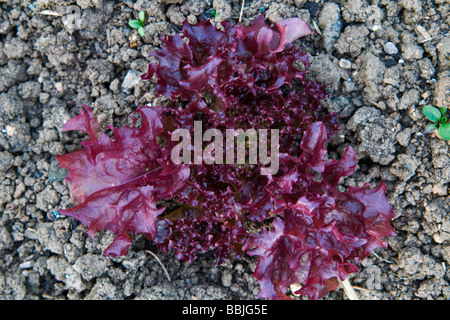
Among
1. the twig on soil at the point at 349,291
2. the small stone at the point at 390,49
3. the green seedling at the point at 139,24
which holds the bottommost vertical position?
the twig on soil at the point at 349,291

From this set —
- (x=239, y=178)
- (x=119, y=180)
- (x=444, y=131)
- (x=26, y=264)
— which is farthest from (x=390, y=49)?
(x=26, y=264)

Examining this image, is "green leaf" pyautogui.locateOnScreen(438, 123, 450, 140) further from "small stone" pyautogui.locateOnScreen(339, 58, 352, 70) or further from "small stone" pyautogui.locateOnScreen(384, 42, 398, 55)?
"small stone" pyautogui.locateOnScreen(339, 58, 352, 70)

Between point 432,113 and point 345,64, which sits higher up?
point 345,64

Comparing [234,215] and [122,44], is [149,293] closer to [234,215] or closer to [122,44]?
[234,215]

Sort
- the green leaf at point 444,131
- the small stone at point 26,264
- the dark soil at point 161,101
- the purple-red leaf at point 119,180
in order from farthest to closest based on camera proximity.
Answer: the small stone at point 26,264, the dark soil at point 161,101, the green leaf at point 444,131, the purple-red leaf at point 119,180

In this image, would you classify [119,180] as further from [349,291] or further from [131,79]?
[349,291]

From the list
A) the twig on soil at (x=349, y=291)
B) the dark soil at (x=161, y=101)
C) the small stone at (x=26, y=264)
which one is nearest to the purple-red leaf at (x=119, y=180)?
the dark soil at (x=161, y=101)

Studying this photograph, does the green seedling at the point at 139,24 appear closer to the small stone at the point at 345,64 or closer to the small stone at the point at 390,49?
the small stone at the point at 345,64
